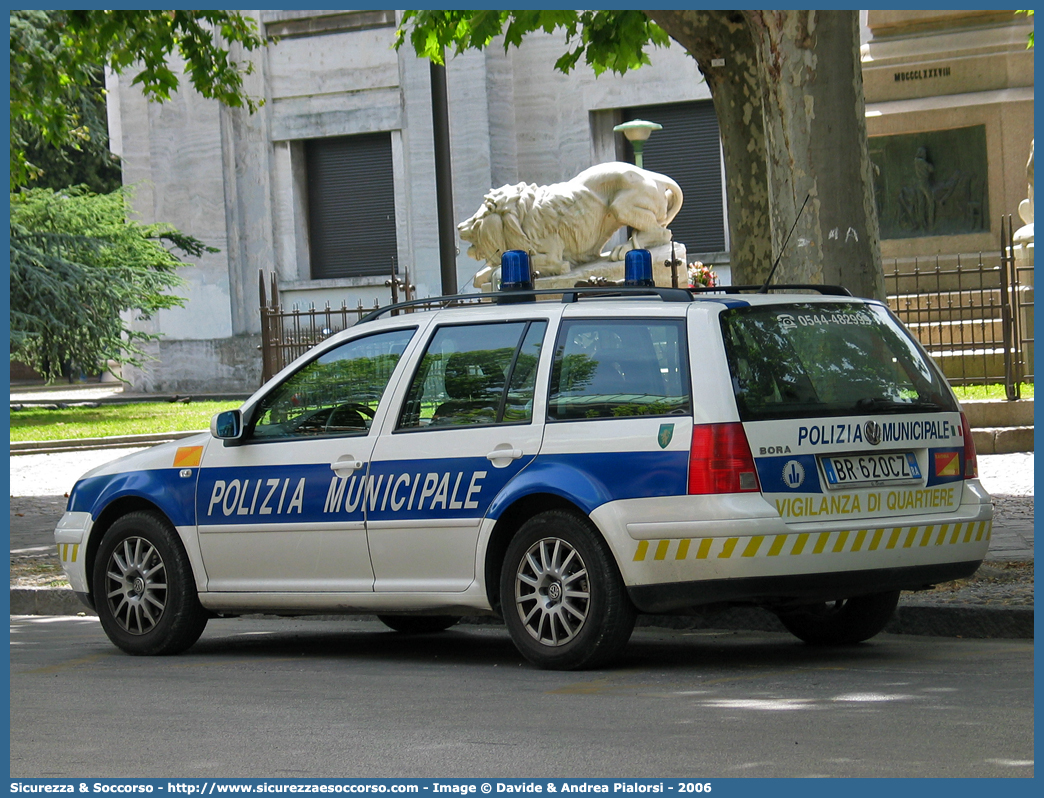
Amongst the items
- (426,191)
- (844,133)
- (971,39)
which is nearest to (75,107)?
(426,191)

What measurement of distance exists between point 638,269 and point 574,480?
1.66 meters

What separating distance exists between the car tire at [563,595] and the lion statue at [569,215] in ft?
45.4

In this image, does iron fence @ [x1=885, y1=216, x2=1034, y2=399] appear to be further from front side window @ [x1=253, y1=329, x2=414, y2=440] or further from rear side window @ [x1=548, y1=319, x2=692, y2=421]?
rear side window @ [x1=548, y1=319, x2=692, y2=421]

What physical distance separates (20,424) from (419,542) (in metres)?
A: 22.9

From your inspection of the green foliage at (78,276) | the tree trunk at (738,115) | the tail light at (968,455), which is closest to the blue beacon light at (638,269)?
the tail light at (968,455)

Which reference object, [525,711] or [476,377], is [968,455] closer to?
[476,377]

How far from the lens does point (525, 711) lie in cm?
620

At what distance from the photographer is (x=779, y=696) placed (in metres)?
6.34

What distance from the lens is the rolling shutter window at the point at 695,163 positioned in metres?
35.5

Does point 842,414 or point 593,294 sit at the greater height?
point 593,294

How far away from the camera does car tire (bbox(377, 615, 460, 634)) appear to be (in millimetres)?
8961

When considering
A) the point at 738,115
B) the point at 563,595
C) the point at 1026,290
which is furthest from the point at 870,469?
the point at 1026,290

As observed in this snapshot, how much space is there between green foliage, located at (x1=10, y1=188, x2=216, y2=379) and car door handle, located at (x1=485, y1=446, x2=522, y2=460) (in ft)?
78.2

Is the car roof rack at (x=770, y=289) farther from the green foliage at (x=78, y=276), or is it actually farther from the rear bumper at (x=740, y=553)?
the green foliage at (x=78, y=276)
